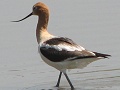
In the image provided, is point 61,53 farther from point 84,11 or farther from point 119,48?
point 84,11

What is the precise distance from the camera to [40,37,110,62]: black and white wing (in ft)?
33.5

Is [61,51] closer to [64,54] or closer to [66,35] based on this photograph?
[64,54]

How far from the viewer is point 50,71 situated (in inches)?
469

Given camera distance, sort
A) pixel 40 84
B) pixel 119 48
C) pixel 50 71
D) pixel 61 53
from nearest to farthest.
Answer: pixel 61 53
pixel 40 84
pixel 50 71
pixel 119 48

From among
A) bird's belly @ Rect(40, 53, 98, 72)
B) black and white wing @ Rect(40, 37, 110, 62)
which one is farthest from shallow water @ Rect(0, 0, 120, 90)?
black and white wing @ Rect(40, 37, 110, 62)

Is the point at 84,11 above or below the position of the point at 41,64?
above

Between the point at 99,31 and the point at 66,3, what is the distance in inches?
97.4

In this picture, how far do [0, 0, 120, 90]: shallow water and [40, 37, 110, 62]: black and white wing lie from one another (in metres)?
0.74

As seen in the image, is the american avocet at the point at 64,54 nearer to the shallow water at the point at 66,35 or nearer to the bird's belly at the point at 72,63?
the bird's belly at the point at 72,63

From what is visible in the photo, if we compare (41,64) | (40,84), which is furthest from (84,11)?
(40,84)

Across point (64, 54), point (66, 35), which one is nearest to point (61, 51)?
point (64, 54)

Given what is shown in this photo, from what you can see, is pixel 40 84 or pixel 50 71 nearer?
pixel 40 84

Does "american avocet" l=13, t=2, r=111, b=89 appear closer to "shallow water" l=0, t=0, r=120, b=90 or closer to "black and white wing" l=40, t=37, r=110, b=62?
"black and white wing" l=40, t=37, r=110, b=62

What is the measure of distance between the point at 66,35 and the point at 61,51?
3.36 metres
